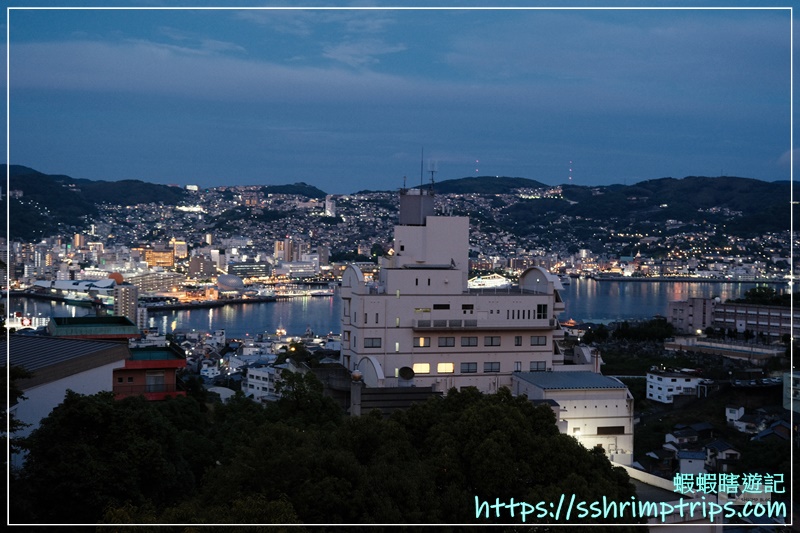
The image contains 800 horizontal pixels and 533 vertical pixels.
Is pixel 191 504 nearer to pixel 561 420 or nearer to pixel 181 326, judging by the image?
pixel 561 420

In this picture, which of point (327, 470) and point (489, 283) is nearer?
point (327, 470)

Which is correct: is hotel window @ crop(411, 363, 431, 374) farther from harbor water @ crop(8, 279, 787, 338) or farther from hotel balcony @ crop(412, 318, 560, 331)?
harbor water @ crop(8, 279, 787, 338)

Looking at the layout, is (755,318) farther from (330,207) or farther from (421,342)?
(330,207)

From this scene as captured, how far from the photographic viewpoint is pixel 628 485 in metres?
2.54

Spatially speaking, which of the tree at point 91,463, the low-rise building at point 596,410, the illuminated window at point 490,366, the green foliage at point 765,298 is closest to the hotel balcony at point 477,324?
the illuminated window at point 490,366

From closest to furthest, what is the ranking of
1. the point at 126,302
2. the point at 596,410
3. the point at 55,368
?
the point at 55,368 < the point at 596,410 < the point at 126,302

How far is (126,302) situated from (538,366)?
20.5 m

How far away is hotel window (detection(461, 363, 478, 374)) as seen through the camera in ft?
15.2

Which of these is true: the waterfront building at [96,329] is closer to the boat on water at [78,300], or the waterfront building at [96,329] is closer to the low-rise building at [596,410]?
the low-rise building at [596,410]

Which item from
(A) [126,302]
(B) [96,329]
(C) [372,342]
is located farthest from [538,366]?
(A) [126,302]

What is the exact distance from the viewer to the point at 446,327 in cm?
457

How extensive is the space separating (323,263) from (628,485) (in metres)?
36.7

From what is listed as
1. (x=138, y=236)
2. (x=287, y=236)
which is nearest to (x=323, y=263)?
(x=287, y=236)

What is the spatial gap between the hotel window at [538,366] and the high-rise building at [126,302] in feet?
63.9
